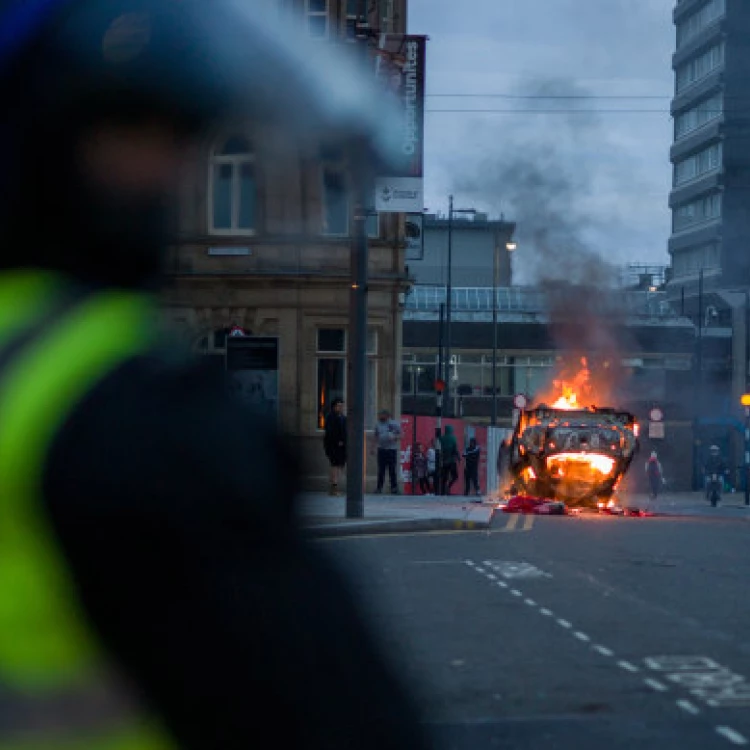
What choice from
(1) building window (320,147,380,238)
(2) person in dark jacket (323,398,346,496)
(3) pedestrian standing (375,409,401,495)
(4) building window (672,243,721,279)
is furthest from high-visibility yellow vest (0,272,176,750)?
(4) building window (672,243,721,279)

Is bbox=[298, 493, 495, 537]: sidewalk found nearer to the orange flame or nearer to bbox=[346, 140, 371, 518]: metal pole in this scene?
bbox=[346, 140, 371, 518]: metal pole


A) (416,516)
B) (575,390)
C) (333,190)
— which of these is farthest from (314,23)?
(575,390)

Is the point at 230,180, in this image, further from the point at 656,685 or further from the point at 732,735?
the point at 656,685

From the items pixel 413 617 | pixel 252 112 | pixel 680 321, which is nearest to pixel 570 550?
pixel 413 617

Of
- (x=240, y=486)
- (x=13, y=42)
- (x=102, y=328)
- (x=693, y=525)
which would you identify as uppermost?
(x=13, y=42)

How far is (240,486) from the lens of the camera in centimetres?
144

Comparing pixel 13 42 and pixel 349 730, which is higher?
pixel 13 42

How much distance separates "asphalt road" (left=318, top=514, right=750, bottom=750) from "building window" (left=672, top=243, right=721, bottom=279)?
71.5 meters

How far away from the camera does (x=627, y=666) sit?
7.62 m

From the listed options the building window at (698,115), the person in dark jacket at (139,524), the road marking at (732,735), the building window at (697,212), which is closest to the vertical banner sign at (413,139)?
the road marking at (732,735)

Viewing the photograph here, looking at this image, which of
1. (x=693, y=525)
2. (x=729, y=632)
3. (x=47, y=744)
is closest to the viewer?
(x=47, y=744)

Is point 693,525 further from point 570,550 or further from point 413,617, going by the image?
point 413,617

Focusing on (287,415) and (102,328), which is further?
(287,415)

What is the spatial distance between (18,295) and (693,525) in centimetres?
2168
